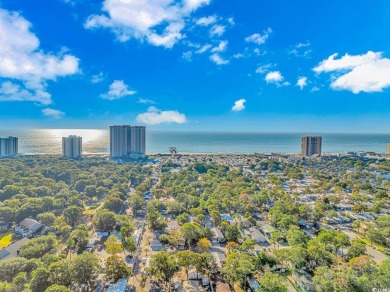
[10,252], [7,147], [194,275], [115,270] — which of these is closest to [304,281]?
[194,275]

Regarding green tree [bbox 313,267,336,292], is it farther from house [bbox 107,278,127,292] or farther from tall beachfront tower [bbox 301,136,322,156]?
tall beachfront tower [bbox 301,136,322,156]

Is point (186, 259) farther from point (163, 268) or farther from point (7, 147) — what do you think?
point (7, 147)

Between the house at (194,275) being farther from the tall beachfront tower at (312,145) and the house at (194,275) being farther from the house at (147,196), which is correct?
the tall beachfront tower at (312,145)

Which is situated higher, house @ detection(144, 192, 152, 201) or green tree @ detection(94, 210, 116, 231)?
green tree @ detection(94, 210, 116, 231)

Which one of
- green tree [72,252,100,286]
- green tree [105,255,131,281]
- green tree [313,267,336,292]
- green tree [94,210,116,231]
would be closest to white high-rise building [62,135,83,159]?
green tree [94,210,116,231]

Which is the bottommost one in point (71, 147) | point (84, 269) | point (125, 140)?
point (84, 269)
